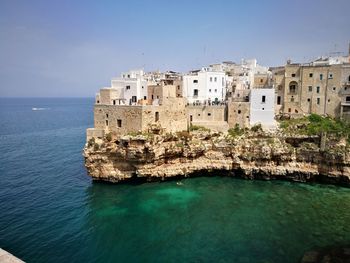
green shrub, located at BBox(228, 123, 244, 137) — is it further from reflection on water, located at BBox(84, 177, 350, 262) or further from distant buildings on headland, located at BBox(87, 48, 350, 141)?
reflection on water, located at BBox(84, 177, 350, 262)

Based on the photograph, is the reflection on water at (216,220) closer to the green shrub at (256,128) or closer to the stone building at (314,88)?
the green shrub at (256,128)

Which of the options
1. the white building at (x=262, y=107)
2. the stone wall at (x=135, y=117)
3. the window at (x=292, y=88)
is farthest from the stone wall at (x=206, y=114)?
the window at (x=292, y=88)

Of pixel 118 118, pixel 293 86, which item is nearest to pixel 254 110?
pixel 293 86

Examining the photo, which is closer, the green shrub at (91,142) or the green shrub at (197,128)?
the green shrub at (91,142)

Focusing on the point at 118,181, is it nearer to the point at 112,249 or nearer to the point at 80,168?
the point at 80,168

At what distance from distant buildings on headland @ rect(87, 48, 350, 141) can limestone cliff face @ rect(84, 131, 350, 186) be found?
194 centimetres

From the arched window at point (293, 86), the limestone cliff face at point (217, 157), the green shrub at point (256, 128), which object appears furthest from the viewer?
the arched window at point (293, 86)

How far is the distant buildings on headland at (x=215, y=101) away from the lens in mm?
31500

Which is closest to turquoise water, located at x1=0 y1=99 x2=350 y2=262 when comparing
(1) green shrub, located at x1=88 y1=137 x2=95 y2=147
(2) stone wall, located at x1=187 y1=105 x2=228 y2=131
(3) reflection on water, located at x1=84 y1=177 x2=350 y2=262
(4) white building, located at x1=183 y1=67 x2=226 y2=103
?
(3) reflection on water, located at x1=84 y1=177 x2=350 y2=262

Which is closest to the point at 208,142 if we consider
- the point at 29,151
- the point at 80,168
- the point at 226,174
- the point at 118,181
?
the point at 226,174

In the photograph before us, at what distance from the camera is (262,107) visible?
35656mm

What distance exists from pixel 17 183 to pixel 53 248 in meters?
15.5

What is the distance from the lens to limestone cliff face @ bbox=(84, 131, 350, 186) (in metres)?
30.0

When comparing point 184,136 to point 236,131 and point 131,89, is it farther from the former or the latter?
point 131,89
